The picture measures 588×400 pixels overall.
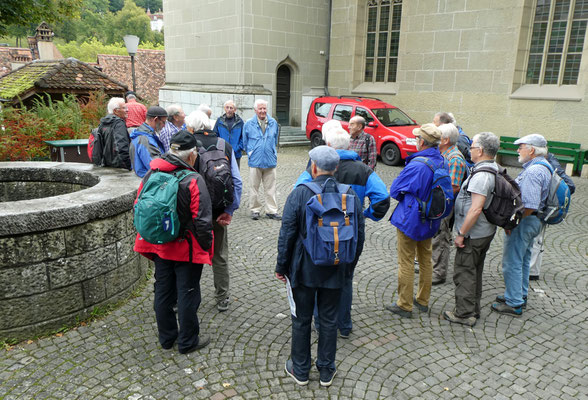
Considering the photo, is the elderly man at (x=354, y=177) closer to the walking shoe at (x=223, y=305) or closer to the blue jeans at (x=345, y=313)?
the blue jeans at (x=345, y=313)

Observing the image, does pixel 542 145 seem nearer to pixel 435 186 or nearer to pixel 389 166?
pixel 435 186

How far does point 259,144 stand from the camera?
722 centimetres

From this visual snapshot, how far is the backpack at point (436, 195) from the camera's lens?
12.6 feet

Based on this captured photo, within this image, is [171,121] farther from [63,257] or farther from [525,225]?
[525,225]

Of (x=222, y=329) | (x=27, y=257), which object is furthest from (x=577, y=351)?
(x=27, y=257)

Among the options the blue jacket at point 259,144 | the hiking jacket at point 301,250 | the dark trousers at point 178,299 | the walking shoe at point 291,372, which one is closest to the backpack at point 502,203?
the hiking jacket at point 301,250

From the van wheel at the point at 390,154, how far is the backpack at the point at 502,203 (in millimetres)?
8603

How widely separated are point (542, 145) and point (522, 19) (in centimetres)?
1037

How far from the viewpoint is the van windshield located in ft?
42.8

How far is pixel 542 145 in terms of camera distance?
4.16 m

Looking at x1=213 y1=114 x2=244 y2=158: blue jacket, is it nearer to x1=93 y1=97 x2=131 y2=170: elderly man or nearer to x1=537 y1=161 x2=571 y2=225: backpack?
x1=93 y1=97 x2=131 y2=170: elderly man

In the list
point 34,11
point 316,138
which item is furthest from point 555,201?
point 34,11

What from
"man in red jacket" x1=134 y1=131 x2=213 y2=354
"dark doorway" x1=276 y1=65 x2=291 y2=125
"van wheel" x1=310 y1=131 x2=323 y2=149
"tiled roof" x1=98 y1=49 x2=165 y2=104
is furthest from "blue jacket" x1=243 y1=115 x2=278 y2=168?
"tiled roof" x1=98 y1=49 x2=165 y2=104

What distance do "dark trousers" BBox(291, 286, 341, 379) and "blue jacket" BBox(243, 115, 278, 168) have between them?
14.1 feet
